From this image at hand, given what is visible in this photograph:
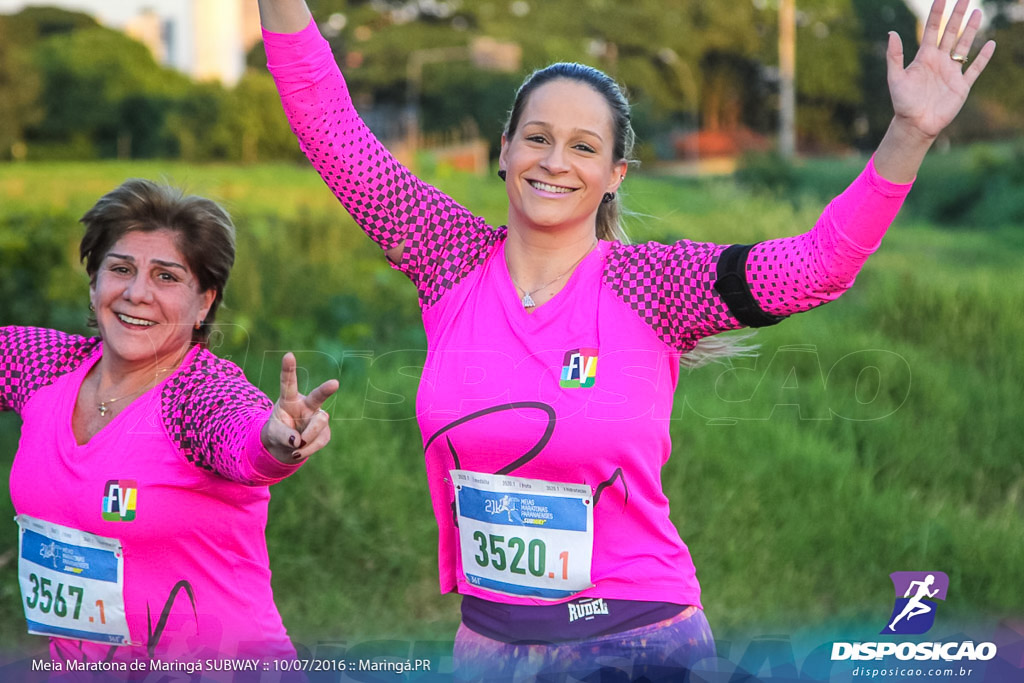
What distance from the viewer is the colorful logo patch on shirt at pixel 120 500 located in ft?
8.95

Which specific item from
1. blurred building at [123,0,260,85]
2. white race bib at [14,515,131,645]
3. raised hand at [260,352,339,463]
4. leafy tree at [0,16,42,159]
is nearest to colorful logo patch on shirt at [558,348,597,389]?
raised hand at [260,352,339,463]

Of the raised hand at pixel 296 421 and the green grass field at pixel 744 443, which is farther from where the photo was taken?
the green grass field at pixel 744 443

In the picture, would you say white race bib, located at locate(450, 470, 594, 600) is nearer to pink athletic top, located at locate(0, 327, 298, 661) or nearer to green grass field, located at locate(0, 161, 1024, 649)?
pink athletic top, located at locate(0, 327, 298, 661)

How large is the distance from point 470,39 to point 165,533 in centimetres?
4265

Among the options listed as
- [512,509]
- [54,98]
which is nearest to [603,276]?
[512,509]

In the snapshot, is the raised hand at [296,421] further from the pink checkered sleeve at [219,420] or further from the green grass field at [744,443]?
the green grass field at [744,443]

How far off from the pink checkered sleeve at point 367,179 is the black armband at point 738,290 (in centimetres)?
62

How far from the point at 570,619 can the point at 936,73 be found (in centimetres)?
130

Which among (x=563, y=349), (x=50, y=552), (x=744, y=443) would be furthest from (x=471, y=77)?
(x=563, y=349)

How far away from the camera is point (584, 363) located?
98.0 inches

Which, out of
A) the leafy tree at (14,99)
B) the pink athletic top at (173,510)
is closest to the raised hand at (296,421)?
the pink athletic top at (173,510)

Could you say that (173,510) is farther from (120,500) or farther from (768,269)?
(768,269)

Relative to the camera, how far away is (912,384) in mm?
7320

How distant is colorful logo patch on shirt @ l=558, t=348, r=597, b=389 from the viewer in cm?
247
